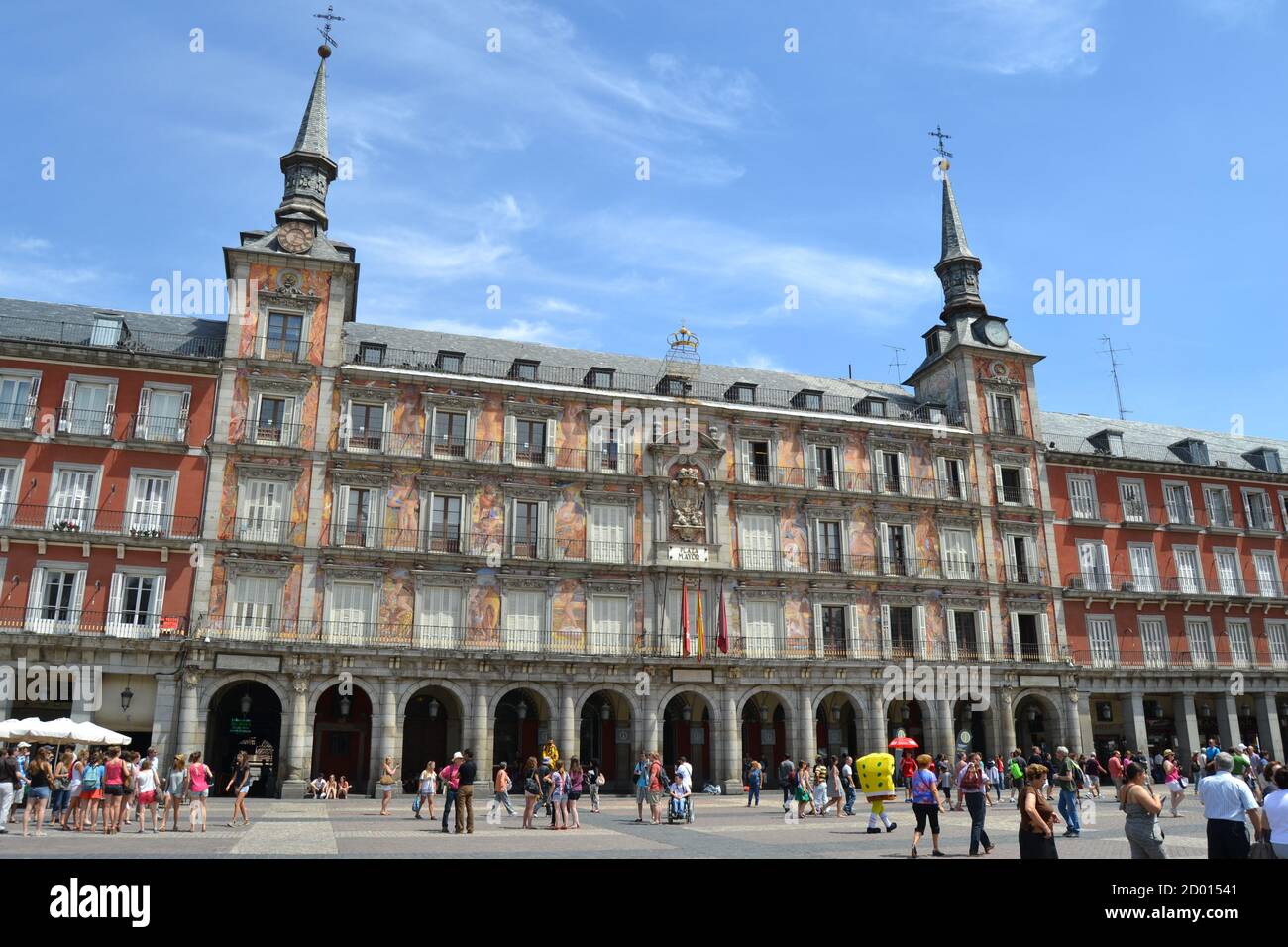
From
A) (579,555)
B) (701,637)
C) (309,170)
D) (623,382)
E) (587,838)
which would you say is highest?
(309,170)

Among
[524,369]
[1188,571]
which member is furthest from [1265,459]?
[524,369]

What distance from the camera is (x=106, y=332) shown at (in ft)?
113

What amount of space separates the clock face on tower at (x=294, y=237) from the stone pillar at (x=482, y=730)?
1881cm

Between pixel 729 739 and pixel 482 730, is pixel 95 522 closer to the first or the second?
pixel 482 730

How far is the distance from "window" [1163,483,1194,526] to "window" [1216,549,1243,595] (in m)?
2.26

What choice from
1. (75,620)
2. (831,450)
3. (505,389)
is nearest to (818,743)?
(831,450)

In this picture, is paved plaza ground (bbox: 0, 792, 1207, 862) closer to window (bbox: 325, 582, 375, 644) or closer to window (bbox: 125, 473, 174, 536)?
window (bbox: 325, 582, 375, 644)

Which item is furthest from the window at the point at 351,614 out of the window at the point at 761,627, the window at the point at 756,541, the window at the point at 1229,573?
the window at the point at 1229,573

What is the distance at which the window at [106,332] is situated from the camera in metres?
34.0

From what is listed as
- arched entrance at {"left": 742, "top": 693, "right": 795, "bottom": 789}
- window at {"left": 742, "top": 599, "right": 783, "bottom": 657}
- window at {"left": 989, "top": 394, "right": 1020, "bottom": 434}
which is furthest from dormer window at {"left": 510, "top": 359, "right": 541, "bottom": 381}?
window at {"left": 989, "top": 394, "right": 1020, "bottom": 434}

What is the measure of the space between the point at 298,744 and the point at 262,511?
846 cm

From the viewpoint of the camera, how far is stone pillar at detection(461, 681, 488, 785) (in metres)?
32.8

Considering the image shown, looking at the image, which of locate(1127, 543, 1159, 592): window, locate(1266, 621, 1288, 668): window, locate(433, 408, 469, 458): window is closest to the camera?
locate(433, 408, 469, 458): window
